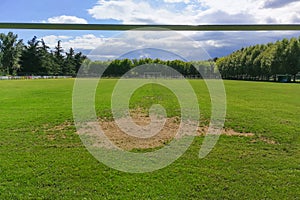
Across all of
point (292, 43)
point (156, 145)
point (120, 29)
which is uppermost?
point (292, 43)

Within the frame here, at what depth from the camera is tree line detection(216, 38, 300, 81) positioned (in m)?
33.7

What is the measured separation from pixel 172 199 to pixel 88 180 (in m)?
1.12

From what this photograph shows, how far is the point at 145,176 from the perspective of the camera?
352cm

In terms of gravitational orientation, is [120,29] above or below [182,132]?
above

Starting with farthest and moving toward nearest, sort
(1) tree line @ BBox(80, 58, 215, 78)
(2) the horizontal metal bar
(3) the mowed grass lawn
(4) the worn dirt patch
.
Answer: (4) the worn dirt patch
(3) the mowed grass lawn
(1) tree line @ BBox(80, 58, 215, 78)
(2) the horizontal metal bar

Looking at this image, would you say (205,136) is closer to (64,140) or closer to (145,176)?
(145,176)

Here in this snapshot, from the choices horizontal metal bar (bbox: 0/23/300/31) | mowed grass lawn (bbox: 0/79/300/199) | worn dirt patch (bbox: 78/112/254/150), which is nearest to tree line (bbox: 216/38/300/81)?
worn dirt patch (bbox: 78/112/254/150)

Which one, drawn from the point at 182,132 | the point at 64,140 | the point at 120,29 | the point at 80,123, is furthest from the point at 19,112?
the point at 120,29

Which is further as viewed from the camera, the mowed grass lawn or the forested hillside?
the forested hillside

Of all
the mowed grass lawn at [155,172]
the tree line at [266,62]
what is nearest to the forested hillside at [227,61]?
the tree line at [266,62]

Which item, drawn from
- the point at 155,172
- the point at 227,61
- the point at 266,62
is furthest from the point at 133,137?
the point at 227,61

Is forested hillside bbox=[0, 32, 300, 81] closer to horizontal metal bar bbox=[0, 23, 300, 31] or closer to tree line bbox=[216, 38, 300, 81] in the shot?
tree line bbox=[216, 38, 300, 81]

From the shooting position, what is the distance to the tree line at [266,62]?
33.7 meters

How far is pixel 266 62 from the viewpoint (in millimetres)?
37469
